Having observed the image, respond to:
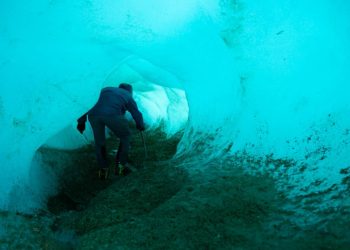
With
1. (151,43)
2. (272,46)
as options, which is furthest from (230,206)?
(151,43)

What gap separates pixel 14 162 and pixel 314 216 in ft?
8.29

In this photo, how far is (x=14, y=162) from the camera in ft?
10.7

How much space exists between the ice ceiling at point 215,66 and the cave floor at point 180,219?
353mm

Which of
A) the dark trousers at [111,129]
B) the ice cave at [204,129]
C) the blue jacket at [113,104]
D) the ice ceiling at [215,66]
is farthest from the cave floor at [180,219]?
the blue jacket at [113,104]

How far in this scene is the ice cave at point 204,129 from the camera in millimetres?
2541

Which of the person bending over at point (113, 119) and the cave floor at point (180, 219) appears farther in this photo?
the person bending over at point (113, 119)

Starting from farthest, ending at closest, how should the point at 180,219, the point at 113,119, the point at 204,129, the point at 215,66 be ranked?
1. the point at 204,129
2. the point at 215,66
3. the point at 113,119
4. the point at 180,219

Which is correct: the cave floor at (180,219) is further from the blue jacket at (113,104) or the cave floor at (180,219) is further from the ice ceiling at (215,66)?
the blue jacket at (113,104)

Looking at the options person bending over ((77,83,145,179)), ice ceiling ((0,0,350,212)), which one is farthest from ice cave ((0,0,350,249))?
person bending over ((77,83,145,179))

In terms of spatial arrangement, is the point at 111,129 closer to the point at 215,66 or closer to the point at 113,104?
the point at 113,104

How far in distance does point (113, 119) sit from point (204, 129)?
1250 millimetres

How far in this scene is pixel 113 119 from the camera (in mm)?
4039

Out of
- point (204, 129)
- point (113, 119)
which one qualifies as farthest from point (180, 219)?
point (204, 129)

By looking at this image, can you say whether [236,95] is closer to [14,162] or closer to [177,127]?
[14,162]
